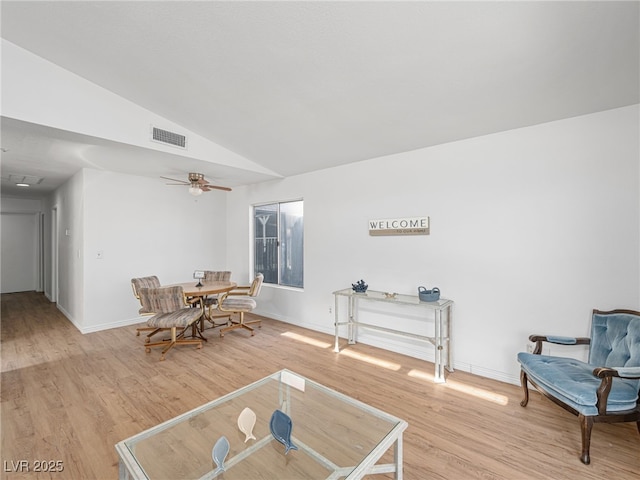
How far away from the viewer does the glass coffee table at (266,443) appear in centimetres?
138

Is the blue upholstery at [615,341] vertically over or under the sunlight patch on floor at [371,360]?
over

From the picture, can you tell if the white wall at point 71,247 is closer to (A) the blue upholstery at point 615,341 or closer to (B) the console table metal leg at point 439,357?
(B) the console table metal leg at point 439,357

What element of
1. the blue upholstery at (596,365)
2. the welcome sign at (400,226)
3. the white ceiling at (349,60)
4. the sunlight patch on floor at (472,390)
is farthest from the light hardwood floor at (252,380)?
the white ceiling at (349,60)

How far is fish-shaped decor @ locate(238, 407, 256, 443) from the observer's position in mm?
1636

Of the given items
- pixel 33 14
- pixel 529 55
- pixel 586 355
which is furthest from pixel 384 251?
pixel 33 14

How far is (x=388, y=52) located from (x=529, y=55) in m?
0.95

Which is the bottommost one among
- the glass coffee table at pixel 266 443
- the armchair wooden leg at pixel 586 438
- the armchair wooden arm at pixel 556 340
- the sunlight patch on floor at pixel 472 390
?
the sunlight patch on floor at pixel 472 390

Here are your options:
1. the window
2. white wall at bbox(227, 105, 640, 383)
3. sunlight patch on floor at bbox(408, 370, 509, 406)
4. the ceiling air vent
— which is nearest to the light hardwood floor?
sunlight patch on floor at bbox(408, 370, 509, 406)

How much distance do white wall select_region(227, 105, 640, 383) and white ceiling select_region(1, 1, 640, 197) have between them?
28 cm

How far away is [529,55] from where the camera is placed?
196 centimetres

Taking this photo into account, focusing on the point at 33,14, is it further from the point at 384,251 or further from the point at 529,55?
the point at 384,251

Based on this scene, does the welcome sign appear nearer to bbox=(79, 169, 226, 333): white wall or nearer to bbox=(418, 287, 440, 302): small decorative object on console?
bbox=(418, 287, 440, 302): small decorative object on console

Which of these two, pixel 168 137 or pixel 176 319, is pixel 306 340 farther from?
pixel 168 137

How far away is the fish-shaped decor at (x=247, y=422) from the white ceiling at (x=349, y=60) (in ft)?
8.46
